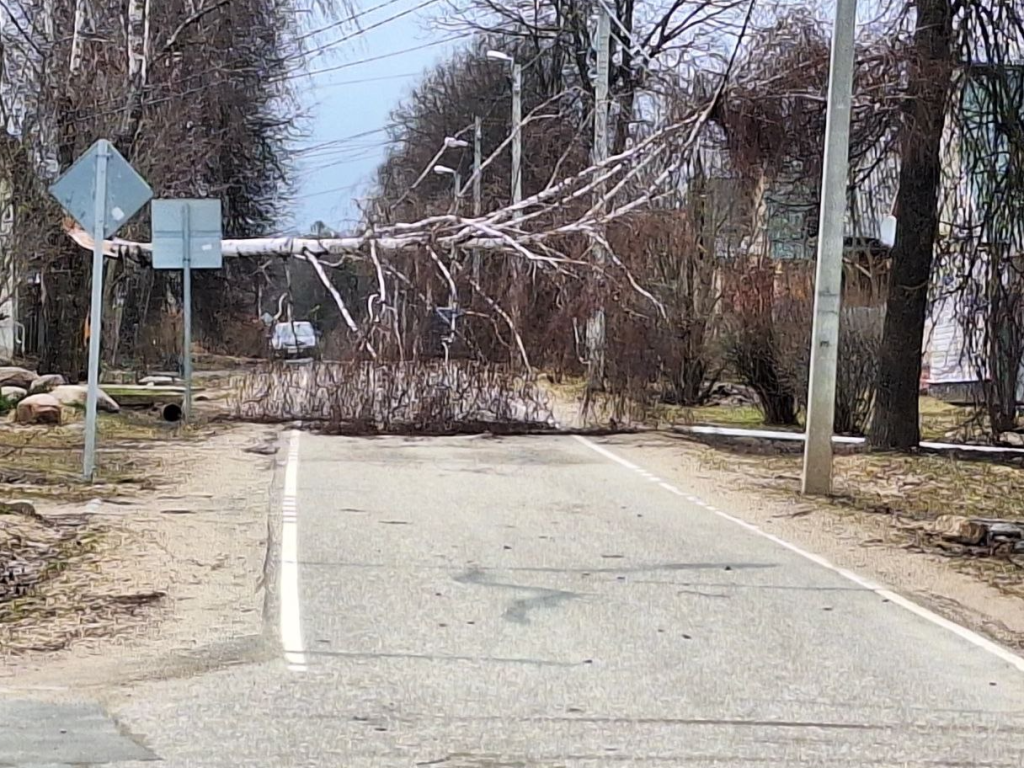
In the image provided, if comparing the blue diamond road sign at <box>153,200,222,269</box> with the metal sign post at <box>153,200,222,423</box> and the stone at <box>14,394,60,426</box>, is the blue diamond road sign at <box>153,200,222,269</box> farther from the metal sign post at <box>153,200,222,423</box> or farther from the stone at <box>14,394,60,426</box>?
the stone at <box>14,394,60,426</box>

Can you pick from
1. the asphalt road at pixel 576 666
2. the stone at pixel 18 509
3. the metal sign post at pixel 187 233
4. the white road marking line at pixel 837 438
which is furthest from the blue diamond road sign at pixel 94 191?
the white road marking line at pixel 837 438

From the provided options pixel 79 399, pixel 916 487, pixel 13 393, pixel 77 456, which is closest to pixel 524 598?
pixel 916 487

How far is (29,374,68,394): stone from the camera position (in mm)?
23484

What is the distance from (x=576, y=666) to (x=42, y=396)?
15.2 metres

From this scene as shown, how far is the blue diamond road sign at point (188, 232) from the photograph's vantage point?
2025 cm

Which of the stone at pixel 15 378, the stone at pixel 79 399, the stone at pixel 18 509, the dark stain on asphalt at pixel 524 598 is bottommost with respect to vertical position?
the dark stain on asphalt at pixel 524 598

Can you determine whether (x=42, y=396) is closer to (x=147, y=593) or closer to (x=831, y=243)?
(x=831, y=243)

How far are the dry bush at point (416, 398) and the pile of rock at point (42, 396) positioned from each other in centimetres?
337

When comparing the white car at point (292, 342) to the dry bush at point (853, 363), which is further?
the white car at point (292, 342)

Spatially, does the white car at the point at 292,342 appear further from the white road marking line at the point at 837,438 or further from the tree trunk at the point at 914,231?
the tree trunk at the point at 914,231

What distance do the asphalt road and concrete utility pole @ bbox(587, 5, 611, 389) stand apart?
894 cm

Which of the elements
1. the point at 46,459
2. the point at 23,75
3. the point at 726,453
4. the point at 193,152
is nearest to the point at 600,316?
the point at 726,453

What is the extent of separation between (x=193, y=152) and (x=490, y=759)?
27.8m

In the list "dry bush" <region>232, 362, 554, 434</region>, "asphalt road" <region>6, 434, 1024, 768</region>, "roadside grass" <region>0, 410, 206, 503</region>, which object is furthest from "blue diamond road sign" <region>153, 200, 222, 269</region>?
"asphalt road" <region>6, 434, 1024, 768</region>
